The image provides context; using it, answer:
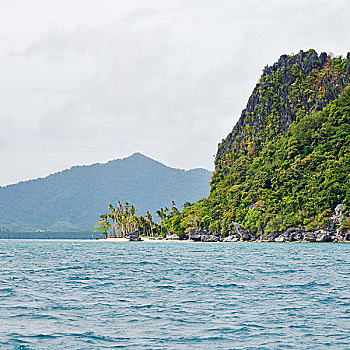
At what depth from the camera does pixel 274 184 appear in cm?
17138

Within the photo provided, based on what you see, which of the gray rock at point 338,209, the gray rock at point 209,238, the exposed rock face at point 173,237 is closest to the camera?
the gray rock at point 338,209

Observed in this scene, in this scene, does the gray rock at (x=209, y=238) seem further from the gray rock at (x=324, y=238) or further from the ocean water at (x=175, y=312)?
the ocean water at (x=175, y=312)

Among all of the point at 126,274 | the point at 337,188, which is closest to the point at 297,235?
the point at 337,188

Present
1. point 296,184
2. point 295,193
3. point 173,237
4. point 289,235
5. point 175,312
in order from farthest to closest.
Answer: point 173,237 → point 296,184 → point 295,193 → point 289,235 → point 175,312

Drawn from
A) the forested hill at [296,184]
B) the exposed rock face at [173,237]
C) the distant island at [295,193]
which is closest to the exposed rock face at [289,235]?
the distant island at [295,193]

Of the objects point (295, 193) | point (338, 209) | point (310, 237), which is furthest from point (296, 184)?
point (310, 237)

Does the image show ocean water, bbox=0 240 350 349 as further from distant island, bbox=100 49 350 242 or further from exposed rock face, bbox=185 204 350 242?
distant island, bbox=100 49 350 242

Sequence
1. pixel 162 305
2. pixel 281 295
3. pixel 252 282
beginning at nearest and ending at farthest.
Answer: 1. pixel 162 305
2. pixel 281 295
3. pixel 252 282

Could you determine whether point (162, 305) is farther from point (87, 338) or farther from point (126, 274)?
point (126, 274)

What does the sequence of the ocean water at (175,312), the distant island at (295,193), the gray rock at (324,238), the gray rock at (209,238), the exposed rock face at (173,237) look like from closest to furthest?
the ocean water at (175,312) < the gray rock at (324,238) < the distant island at (295,193) < the gray rock at (209,238) < the exposed rock face at (173,237)

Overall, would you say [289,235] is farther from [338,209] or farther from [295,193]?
[295,193]

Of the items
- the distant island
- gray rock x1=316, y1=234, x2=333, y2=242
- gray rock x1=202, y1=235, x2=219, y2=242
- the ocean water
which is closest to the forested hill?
the distant island

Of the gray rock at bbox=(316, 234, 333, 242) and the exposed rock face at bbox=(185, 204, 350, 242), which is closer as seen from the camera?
the gray rock at bbox=(316, 234, 333, 242)

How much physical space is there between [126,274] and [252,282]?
11715mm
